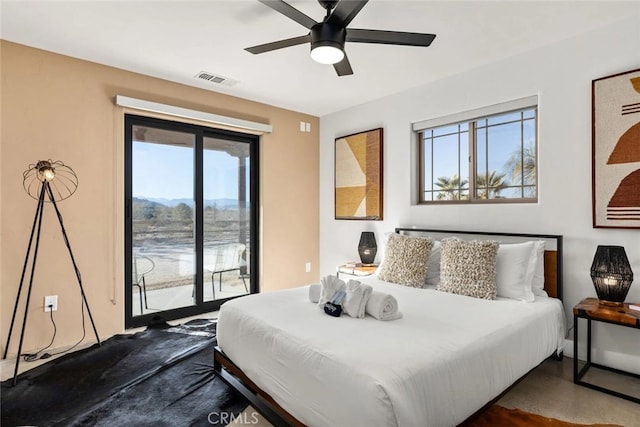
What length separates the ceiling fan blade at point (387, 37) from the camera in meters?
2.06

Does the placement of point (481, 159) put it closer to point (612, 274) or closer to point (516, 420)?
point (612, 274)

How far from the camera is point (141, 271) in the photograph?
3590mm

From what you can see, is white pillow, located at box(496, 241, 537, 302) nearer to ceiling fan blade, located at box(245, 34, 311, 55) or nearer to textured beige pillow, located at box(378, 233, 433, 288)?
textured beige pillow, located at box(378, 233, 433, 288)

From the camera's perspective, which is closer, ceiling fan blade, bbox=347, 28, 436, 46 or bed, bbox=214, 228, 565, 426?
bed, bbox=214, 228, 565, 426

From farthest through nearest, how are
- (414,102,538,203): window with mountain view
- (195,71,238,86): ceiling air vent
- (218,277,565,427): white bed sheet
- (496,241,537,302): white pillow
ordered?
1. (195,71,238,86): ceiling air vent
2. (414,102,538,203): window with mountain view
3. (496,241,537,302): white pillow
4. (218,277,565,427): white bed sheet

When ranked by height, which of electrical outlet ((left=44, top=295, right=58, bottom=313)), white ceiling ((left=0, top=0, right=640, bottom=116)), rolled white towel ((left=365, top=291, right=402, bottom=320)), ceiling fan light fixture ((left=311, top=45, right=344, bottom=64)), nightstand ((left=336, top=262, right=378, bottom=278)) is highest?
white ceiling ((left=0, top=0, right=640, bottom=116))

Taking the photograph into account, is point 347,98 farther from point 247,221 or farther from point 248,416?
point 248,416

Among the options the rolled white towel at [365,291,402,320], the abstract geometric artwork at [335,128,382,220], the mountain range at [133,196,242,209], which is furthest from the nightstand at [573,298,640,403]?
the mountain range at [133,196,242,209]

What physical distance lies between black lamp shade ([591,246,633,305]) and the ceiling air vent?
3.48 meters

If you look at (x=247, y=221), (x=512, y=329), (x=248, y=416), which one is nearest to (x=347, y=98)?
(x=247, y=221)

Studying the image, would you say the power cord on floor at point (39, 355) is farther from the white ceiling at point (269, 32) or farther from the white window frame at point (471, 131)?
the white window frame at point (471, 131)

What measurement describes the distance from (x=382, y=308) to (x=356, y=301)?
Answer: 0.51ft

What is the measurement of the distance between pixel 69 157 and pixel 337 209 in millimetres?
2948

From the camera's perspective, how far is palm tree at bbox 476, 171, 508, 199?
3.25 m
